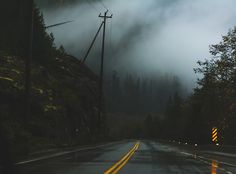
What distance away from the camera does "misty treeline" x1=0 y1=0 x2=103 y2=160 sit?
41.3 m

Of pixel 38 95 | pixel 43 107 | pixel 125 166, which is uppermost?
pixel 38 95

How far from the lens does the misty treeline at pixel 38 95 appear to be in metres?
41.3

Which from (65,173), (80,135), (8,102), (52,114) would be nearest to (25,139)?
(65,173)

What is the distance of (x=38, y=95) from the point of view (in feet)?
193

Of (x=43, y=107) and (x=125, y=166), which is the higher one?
(x=43, y=107)

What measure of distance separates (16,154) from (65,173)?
649 centimetres

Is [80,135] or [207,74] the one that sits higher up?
[207,74]

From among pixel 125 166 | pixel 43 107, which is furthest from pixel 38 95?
pixel 125 166

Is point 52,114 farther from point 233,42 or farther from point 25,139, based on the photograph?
point 25,139

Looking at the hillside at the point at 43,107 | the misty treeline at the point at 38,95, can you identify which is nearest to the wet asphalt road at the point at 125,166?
the misty treeline at the point at 38,95

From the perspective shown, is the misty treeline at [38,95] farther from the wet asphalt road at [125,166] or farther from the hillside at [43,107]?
the wet asphalt road at [125,166]

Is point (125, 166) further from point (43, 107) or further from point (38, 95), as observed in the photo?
point (38, 95)

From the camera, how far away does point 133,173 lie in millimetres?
19484

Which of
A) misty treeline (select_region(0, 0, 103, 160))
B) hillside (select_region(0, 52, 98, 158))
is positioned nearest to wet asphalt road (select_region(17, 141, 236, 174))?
misty treeline (select_region(0, 0, 103, 160))
